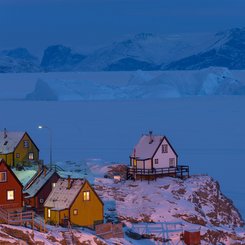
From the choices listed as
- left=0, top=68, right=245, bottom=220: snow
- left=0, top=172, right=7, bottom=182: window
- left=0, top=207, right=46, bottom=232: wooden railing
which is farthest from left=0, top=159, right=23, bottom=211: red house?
left=0, top=68, right=245, bottom=220: snow

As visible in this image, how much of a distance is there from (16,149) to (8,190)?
16884 mm

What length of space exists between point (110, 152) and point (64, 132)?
29311mm

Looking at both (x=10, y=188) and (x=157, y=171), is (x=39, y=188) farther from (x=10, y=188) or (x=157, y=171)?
(x=157, y=171)

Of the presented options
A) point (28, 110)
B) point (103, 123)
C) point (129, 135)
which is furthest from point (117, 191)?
point (28, 110)

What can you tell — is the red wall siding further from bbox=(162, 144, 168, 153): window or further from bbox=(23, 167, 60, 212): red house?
bbox=(162, 144, 168, 153): window

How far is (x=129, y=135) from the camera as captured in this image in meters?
110

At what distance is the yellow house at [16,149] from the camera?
58.7 metres

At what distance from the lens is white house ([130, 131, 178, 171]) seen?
53750mm

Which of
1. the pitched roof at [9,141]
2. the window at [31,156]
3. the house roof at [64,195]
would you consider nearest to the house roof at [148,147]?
the window at [31,156]

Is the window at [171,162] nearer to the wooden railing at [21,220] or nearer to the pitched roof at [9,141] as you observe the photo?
the pitched roof at [9,141]

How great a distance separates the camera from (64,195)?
136ft

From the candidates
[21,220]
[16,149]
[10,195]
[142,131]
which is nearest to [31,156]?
[16,149]

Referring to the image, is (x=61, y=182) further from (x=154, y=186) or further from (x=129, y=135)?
(x=129, y=135)

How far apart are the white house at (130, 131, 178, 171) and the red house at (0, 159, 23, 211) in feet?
44.8
